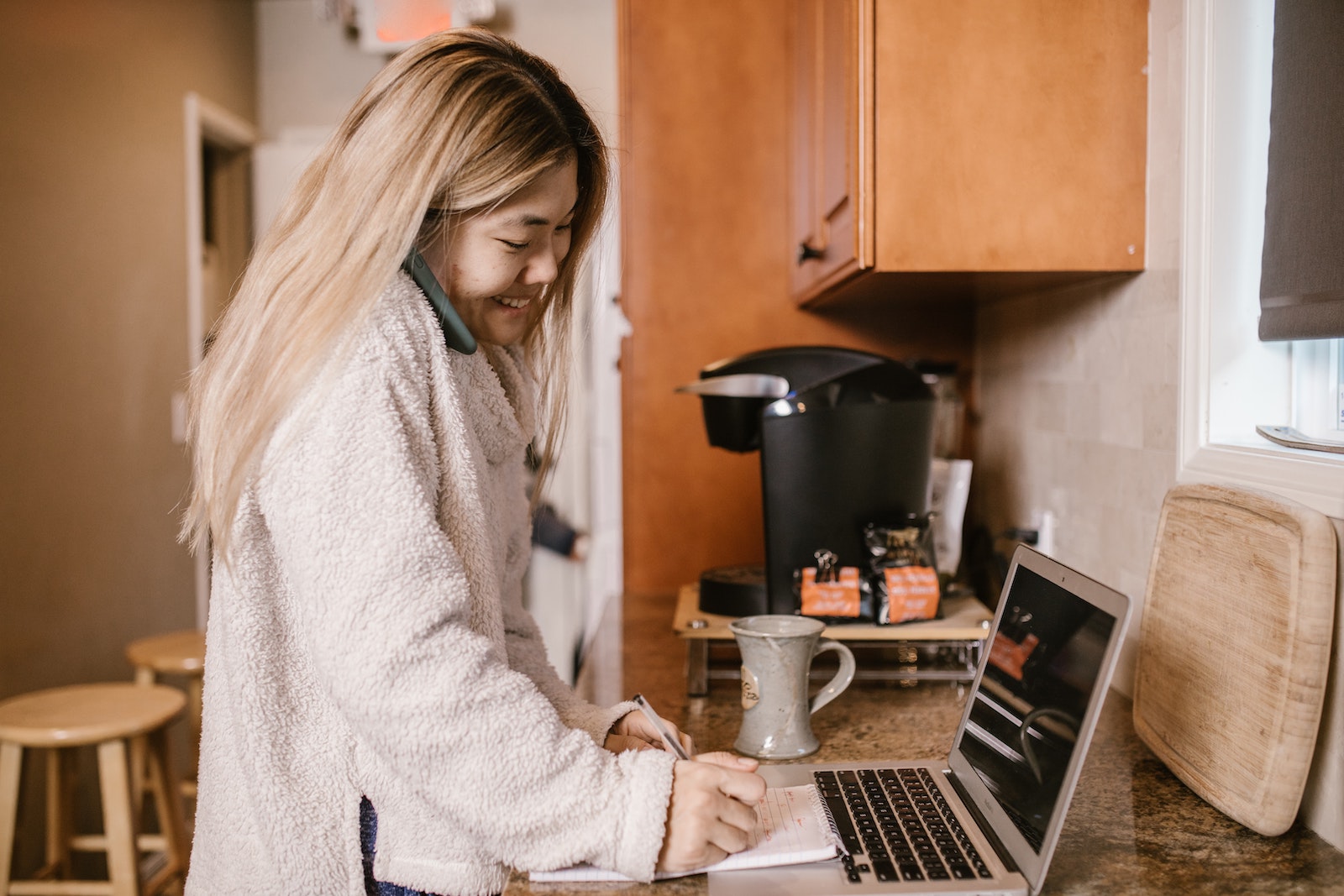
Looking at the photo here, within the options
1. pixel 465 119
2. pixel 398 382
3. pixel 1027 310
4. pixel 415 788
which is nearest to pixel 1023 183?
pixel 1027 310

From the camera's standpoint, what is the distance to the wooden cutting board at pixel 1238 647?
77 cm

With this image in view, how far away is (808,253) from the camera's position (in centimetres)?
156

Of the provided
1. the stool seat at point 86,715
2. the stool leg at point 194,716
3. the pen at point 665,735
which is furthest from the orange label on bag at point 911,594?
the stool leg at point 194,716

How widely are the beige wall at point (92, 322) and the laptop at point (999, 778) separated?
1.85m

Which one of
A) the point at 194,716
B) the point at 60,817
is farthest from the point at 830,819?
the point at 194,716

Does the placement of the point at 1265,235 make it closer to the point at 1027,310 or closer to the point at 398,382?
the point at 1027,310

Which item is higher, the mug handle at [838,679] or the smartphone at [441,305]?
the smartphone at [441,305]

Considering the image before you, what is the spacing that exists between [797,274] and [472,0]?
6.44 feet

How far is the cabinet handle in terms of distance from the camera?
152 cm

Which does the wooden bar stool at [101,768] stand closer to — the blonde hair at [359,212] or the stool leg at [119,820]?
the stool leg at [119,820]

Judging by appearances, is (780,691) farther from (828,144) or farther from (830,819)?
(828,144)

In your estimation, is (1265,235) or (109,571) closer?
(1265,235)

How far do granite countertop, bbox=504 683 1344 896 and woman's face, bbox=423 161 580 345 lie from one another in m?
0.46

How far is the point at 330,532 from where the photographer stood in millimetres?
667
